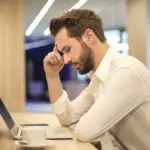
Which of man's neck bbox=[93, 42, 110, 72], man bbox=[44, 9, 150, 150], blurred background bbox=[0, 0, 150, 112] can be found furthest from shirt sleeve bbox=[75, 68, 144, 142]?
blurred background bbox=[0, 0, 150, 112]

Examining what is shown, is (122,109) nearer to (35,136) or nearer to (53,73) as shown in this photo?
(35,136)

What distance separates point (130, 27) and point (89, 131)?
443cm

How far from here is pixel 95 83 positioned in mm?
1769

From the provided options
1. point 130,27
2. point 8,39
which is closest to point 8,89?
point 8,39

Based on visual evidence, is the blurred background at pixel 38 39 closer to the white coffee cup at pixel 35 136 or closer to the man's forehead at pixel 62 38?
the man's forehead at pixel 62 38

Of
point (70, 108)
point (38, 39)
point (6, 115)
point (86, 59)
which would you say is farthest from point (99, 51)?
point (38, 39)

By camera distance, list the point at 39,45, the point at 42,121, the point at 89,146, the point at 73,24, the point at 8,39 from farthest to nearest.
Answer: the point at 39,45, the point at 8,39, the point at 42,121, the point at 73,24, the point at 89,146

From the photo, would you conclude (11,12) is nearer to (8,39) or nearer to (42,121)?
(8,39)

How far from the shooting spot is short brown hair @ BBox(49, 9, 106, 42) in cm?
172

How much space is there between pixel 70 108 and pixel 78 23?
52cm

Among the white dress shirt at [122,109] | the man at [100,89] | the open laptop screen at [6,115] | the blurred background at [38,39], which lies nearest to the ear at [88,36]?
the man at [100,89]

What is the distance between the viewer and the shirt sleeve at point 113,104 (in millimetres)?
1313

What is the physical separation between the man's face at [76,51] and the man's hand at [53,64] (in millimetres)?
252

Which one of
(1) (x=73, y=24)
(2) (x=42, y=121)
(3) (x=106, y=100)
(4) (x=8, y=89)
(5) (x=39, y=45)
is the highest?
(1) (x=73, y=24)
